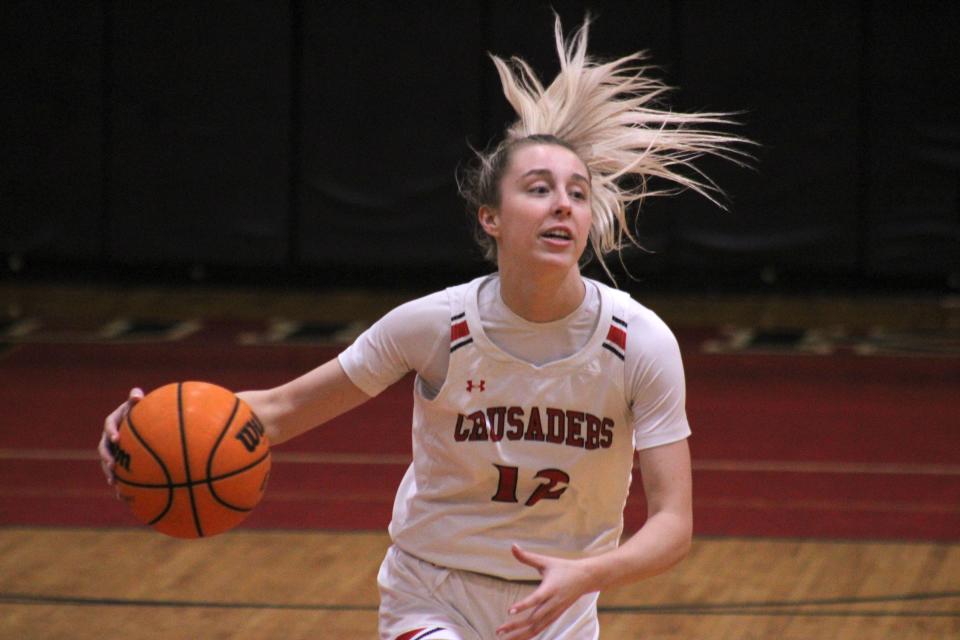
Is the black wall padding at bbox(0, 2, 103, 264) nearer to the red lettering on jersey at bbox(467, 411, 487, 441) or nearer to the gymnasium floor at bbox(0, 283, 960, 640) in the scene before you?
the gymnasium floor at bbox(0, 283, 960, 640)

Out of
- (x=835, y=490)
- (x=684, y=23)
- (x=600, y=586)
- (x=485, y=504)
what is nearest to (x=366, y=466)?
(x=835, y=490)

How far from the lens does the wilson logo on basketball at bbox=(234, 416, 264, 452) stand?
136 inches

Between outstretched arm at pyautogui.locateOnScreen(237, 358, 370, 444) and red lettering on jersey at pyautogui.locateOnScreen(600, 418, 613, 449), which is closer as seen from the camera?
red lettering on jersey at pyautogui.locateOnScreen(600, 418, 613, 449)

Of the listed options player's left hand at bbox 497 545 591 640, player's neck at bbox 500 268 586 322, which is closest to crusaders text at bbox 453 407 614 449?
player's neck at bbox 500 268 586 322

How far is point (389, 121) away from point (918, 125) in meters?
4.60

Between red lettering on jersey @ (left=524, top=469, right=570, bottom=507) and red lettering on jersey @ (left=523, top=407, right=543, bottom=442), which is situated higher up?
red lettering on jersey @ (left=523, top=407, right=543, bottom=442)

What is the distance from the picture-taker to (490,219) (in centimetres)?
356

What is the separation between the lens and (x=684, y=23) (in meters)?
12.8

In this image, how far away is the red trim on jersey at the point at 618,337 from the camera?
3.44 m

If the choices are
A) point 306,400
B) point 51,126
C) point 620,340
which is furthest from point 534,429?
point 51,126

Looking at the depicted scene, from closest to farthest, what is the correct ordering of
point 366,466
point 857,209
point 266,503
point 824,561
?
1. point 824,561
2. point 266,503
3. point 366,466
4. point 857,209

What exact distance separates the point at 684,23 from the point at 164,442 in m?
10.2

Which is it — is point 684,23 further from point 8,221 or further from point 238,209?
point 8,221

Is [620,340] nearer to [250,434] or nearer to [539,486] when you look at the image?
[539,486]
